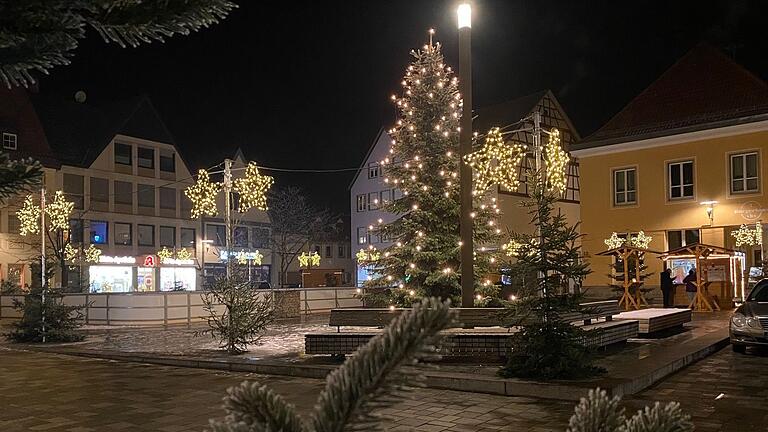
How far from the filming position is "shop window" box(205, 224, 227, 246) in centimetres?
6091

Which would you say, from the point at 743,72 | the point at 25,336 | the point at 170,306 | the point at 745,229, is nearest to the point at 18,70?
the point at 25,336

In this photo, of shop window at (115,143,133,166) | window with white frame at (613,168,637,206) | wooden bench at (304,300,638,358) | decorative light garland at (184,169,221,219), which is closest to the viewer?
wooden bench at (304,300,638,358)

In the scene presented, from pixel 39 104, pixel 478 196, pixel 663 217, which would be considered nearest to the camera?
pixel 478 196

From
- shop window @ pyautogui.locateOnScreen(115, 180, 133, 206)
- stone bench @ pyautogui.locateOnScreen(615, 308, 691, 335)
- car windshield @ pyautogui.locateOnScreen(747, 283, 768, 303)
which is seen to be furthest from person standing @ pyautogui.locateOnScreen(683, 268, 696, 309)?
shop window @ pyautogui.locateOnScreen(115, 180, 133, 206)

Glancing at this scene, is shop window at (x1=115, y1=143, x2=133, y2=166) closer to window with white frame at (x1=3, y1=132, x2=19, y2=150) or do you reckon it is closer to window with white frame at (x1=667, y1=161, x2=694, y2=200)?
window with white frame at (x1=3, y1=132, x2=19, y2=150)

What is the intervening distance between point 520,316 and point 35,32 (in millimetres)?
10200

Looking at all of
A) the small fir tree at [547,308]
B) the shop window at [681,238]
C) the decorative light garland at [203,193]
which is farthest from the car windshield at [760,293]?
the shop window at [681,238]

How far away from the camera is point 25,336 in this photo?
2145cm

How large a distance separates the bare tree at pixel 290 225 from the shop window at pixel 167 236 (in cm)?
1307

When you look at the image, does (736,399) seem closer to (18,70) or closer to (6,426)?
(6,426)

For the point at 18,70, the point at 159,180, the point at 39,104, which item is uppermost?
the point at 39,104

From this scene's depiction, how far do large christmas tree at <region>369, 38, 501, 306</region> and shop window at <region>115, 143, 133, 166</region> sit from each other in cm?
3958

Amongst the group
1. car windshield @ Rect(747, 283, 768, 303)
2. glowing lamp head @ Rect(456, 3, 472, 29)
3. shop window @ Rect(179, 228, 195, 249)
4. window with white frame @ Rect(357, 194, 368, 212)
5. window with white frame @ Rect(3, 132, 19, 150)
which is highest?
window with white frame @ Rect(3, 132, 19, 150)

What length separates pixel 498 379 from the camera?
436 inches
